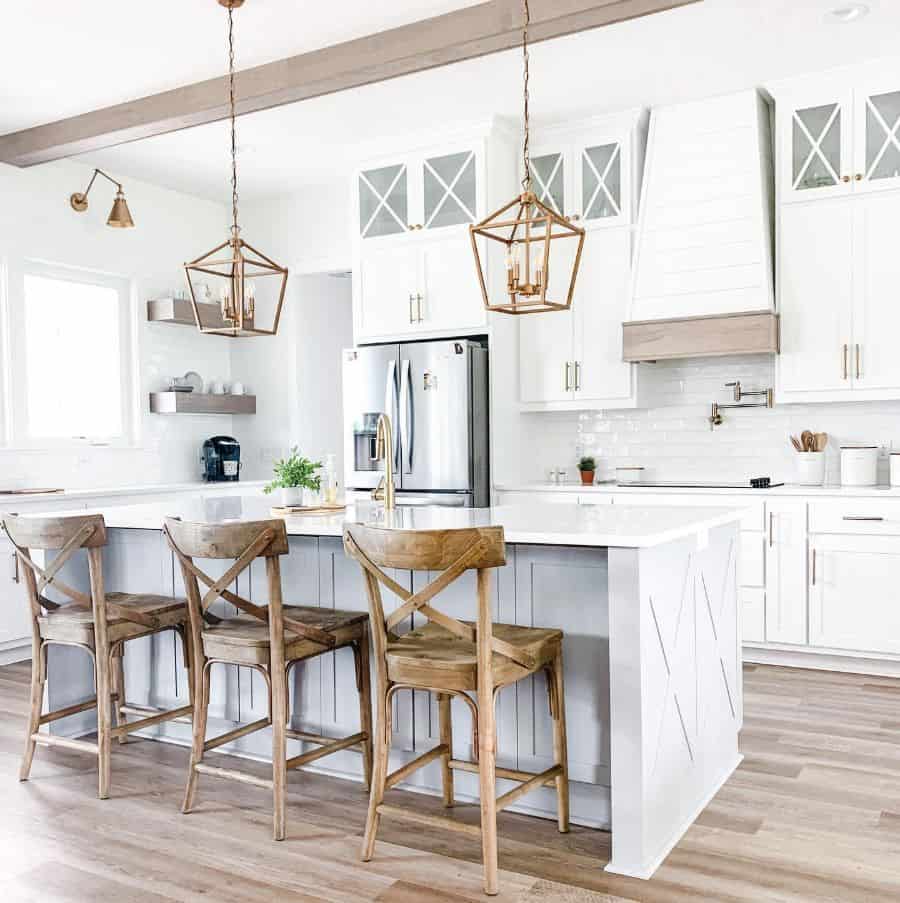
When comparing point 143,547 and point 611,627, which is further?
point 143,547

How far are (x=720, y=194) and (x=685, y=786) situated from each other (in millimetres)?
3252

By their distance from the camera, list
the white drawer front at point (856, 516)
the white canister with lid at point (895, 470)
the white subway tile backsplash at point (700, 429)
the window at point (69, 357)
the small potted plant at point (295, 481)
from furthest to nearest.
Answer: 1. the window at point (69, 357)
2. the white subway tile backsplash at point (700, 429)
3. the white canister with lid at point (895, 470)
4. the white drawer front at point (856, 516)
5. the small potted plant at point (295, 481)

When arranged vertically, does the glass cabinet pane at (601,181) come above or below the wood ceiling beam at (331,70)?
below

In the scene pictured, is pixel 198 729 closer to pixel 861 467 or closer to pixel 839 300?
pixel 861 467

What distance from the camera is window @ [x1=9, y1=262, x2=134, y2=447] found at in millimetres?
5562

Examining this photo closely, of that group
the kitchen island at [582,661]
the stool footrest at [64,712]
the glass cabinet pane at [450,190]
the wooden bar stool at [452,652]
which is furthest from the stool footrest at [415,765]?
the glass cabinet pane at [450,190]

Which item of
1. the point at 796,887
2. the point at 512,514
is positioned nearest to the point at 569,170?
the point at 512,514

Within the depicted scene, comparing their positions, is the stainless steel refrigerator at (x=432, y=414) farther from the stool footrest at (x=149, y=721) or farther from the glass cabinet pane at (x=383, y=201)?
Result: the stool footrest at (x=149, y=721)

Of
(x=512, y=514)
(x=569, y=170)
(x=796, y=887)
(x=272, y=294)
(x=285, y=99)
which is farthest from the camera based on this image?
(x=272, y=294)

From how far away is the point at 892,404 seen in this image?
4.91m

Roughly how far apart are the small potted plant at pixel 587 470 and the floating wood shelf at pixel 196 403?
2.57 meters

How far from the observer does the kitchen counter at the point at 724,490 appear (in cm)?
452

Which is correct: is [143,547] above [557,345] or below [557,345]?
below

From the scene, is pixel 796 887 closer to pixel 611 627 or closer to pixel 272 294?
pixel 611 627
